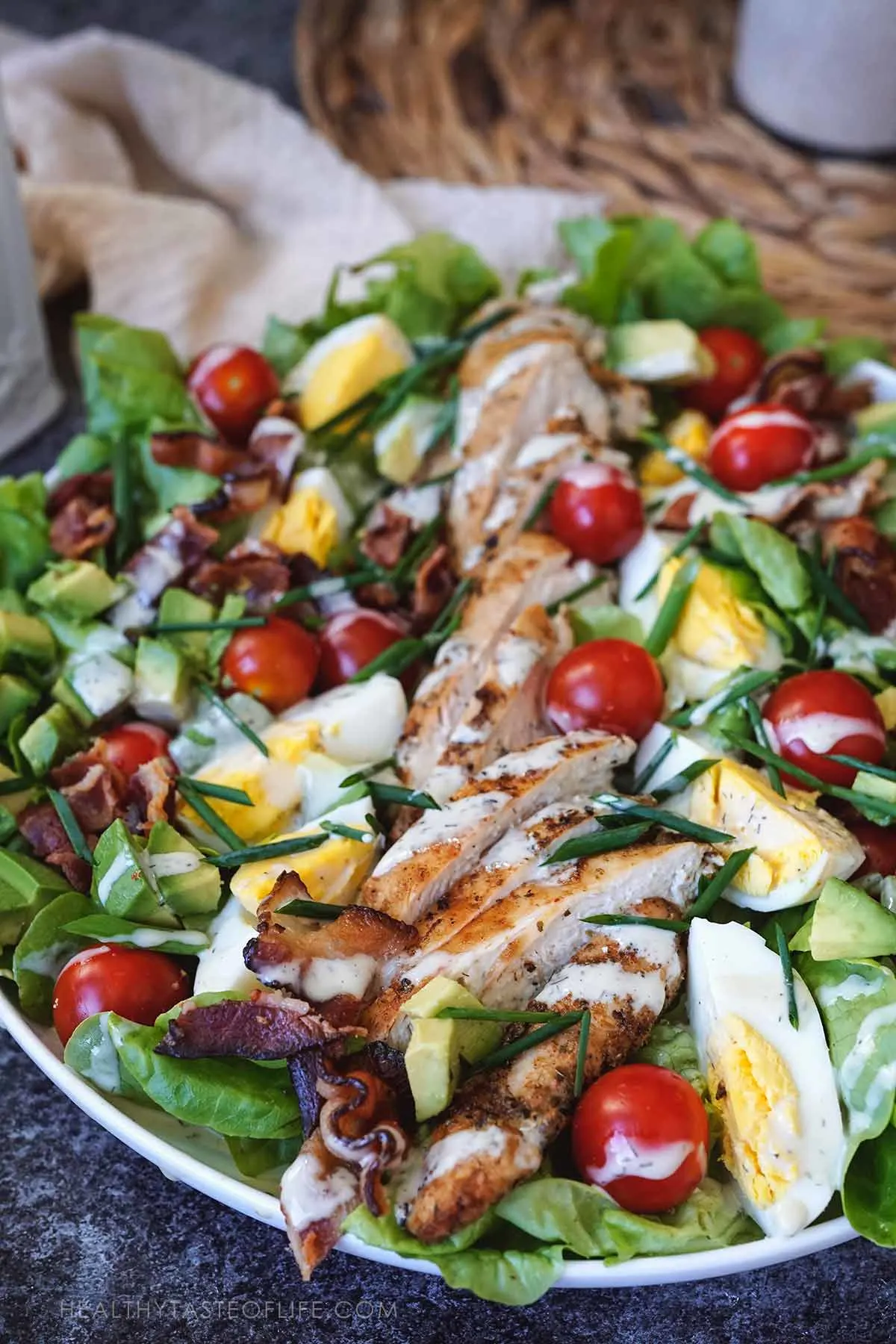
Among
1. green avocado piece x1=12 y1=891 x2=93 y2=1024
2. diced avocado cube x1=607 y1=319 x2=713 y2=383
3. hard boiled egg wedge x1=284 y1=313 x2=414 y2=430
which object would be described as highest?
diced avocado cube x1=607 y1=319 x2=713 y2=383

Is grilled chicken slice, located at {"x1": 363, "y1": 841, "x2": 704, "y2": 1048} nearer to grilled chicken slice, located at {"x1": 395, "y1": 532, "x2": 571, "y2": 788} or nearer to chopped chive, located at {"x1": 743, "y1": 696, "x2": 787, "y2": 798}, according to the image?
chopped chive, located at {"x1": 743, "y1": 696, "x2": 787, "y2": 798}

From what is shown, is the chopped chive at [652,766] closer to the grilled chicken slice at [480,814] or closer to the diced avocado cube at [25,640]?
the grilled chicken slice at [480,814]

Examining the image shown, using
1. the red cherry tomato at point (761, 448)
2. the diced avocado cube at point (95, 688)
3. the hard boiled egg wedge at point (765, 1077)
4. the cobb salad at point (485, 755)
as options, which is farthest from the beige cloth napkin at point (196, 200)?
the hard boiled egg wedge at point (765, 1077)

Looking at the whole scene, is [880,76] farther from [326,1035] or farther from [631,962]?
[326,1035]

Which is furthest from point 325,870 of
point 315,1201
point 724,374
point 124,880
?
point 724,374

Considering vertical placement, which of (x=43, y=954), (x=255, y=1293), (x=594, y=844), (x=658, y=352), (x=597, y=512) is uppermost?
(x=658, y=352)

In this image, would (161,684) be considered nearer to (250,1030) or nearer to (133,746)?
(133,746)

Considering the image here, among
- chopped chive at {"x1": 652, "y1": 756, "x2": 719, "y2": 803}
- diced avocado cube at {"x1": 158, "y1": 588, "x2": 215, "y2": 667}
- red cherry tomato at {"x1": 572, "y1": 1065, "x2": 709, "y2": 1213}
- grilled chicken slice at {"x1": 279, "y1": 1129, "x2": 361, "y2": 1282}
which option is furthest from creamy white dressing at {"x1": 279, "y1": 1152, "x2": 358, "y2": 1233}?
diced avocado cube at {"x1": 158, "y1": 588, "x2": 215, "y2": 667}
